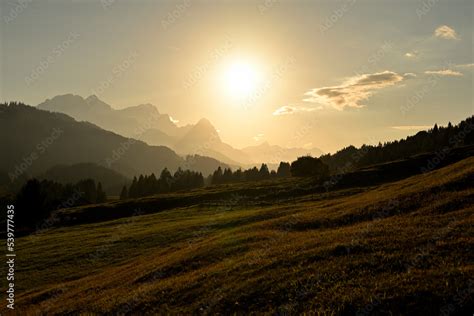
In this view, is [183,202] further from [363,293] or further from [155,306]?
[363,293]

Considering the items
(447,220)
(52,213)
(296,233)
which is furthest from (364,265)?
(52,213)

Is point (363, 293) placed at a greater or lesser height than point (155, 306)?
greater

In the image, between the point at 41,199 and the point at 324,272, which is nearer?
the point at 324,272

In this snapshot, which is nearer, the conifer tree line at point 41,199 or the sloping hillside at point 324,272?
the sloping hillside at point 324,272

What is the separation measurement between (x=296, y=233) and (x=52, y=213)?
112987mm

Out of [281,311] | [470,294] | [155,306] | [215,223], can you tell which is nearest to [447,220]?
[470,294]

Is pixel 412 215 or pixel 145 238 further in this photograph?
pixel 145 238

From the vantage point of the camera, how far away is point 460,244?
21609 millimetres

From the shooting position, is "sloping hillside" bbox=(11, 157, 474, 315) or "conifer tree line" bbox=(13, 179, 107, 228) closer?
"sloping hillside" bbox=(11, 157, 474, 315)

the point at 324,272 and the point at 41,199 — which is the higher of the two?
the point at 41,199

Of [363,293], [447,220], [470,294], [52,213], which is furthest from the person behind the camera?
[52,213]

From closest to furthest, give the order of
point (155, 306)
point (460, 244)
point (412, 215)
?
point (460, 244), point (155, 306), point (412, 215)

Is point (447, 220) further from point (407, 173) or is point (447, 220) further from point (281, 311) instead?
point (407, 173)

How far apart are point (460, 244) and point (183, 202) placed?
112 meters
